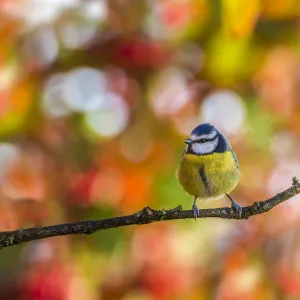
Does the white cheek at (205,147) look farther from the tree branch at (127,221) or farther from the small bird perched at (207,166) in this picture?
the tree branch at (127,221)

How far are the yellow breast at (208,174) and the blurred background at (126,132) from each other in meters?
0.27

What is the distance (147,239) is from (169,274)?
59mm

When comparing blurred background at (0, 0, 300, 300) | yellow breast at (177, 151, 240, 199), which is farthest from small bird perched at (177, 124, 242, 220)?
blurred background at (0, 0, 300, 300)

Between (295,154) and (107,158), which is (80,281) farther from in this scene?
(295,154)

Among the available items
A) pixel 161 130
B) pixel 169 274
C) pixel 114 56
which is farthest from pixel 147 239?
pixel 114 56

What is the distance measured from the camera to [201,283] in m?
0.80

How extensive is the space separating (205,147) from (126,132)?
0.31m

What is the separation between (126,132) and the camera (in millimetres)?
758

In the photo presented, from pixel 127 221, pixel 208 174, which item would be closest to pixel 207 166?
pixel 208 174

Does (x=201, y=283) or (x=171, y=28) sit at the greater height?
(x=171, y=28)

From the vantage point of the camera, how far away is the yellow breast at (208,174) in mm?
408

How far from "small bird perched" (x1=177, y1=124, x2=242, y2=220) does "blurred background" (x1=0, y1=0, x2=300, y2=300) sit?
0.85ft

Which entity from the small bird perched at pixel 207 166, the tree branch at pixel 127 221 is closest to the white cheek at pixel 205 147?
the small bird perched at pixel 207 166

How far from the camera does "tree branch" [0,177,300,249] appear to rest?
0.31 m
